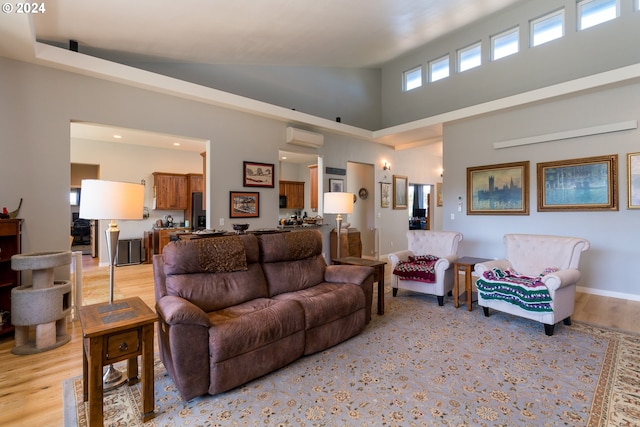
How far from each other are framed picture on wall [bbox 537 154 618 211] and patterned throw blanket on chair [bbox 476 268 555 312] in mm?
1928

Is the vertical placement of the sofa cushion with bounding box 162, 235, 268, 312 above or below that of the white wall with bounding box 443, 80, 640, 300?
below

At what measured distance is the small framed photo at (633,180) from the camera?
4.04 m

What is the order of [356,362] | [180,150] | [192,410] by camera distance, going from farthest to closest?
[180,150] < [356,362] < [192,410]

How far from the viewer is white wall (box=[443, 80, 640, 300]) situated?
163 inches

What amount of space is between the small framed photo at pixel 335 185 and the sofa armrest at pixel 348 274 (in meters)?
3.18

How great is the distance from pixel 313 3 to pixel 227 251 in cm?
315

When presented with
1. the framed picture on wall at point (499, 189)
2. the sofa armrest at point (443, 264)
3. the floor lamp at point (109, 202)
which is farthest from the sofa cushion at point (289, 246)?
the framed picture on wall at point (499, 189)

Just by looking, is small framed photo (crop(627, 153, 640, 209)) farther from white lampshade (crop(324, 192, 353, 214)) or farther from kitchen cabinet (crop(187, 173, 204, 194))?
kitchen cabinet (crop(187, 173, 204, 194))

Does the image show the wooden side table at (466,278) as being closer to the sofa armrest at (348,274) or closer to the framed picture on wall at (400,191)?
the sofa armrest at (348,274)

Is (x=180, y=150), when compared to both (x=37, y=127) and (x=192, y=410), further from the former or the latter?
(x=192, y=410)

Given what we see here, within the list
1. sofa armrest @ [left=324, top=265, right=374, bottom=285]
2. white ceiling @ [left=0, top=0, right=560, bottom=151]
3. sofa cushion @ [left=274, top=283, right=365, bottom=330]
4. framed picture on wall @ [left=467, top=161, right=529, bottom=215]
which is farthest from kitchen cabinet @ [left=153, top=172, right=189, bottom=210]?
framed picture on wall @ [left=467, top=161, right=529, bottom=215]

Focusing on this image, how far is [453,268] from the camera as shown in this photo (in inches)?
160

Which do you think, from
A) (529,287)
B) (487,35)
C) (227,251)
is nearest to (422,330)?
(529,287)

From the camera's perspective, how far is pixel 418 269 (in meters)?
3.98
